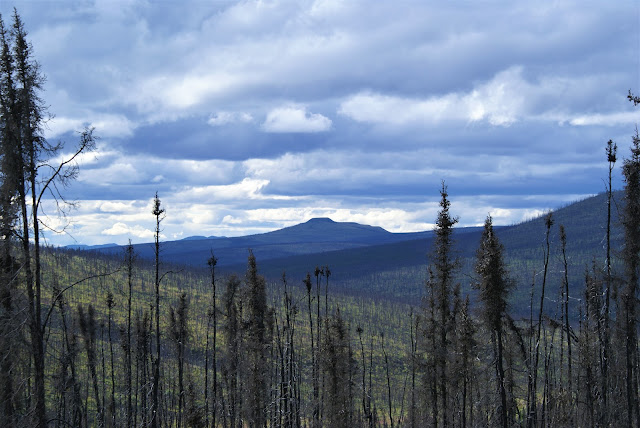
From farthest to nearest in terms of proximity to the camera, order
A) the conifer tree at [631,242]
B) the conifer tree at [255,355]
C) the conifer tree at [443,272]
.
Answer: the conifer tree at [255,355] < the conifer tree at [443,272] < the conifer tree at [631,242]

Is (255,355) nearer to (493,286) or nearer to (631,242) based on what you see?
(493,286)

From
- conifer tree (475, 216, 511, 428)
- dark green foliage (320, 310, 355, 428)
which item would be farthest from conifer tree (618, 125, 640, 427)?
dark green foliage (320, 310, 355, 428)

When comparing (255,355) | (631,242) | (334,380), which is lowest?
(334,380)

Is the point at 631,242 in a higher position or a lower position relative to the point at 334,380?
higher

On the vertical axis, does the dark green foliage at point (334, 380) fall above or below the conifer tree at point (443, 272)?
below

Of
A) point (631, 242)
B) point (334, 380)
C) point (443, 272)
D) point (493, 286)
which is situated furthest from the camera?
point (334, 380)

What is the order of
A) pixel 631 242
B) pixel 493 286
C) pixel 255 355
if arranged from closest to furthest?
pixel 631 242, pixel 493 286, pixel 255 355

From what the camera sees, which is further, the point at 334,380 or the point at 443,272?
the point at 334,380

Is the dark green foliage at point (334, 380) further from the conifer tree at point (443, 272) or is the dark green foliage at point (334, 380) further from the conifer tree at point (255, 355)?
the conifer tree at point (443, 272)

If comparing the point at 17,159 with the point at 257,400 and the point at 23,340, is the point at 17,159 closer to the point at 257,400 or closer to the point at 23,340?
the point at 23,340

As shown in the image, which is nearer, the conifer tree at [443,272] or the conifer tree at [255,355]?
the conifer tree at [443,272]

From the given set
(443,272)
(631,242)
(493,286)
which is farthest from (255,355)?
(631,242)

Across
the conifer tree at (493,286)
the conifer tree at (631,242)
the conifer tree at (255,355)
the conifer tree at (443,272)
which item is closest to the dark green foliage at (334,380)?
the conifer tree at (255,355)

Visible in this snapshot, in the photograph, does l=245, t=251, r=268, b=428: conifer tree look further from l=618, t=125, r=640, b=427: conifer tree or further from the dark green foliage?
l=618, t=125, r=640, b=427: conifer tree
